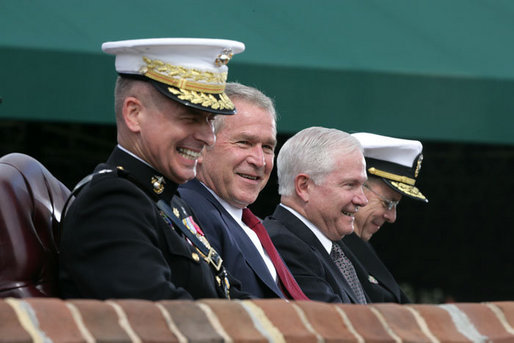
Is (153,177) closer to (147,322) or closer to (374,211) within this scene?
(147,322)

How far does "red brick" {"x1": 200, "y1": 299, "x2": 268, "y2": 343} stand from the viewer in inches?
56.2

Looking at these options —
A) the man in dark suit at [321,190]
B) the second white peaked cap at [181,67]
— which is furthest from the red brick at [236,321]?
the man in dark suit at [321,190]

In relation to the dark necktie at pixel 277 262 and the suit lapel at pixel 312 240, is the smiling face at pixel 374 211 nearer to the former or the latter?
the suit lapel at pixel 312 240

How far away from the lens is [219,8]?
602 cm

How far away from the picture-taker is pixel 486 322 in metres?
1.67

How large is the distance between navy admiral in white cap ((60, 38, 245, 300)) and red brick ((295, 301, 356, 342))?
44 centimetres

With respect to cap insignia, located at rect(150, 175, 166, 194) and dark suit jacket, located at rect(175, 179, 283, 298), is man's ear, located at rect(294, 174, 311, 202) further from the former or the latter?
cap insignia, located at rect(150, 175, 166, 194)

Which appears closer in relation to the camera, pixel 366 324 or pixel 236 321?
pixel 236 321

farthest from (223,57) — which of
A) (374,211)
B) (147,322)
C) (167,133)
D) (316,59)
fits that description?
(316,59)

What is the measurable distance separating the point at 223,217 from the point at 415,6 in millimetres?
4197

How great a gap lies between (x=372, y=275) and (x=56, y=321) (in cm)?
285

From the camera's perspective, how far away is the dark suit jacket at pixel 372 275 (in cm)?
→ 387

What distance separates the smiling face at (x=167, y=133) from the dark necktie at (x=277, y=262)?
758mm

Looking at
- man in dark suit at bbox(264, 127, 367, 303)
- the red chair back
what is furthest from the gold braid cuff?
the red chair back
